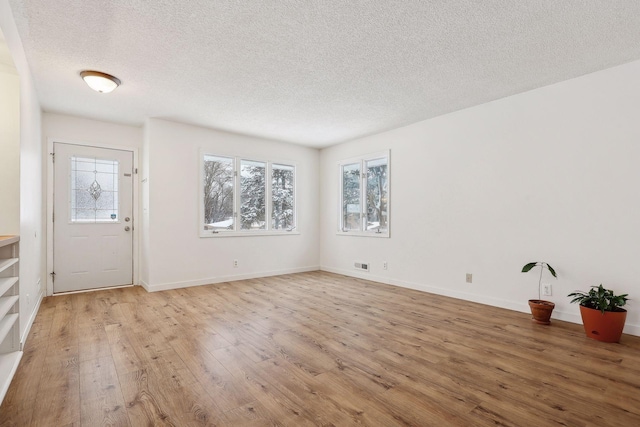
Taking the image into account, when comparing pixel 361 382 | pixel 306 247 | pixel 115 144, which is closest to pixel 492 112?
pixel 361 382

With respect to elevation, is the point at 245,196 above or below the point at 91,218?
above

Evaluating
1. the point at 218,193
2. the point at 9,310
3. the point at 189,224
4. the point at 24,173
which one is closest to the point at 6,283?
the point at 9,310

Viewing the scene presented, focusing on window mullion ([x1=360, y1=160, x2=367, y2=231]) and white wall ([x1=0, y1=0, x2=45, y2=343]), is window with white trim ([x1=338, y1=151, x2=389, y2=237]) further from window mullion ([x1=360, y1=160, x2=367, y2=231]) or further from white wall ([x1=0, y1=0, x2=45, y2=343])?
white wall ([x1=0, y1=0, x2=45, y2=343])

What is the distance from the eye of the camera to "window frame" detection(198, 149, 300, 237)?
17.2 feet

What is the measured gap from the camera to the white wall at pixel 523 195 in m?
3.06

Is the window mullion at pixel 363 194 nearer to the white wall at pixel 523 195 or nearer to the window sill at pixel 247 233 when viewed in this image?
the white wall at pixel 523 195

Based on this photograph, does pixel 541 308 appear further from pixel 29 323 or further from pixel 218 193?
pixel 29 323

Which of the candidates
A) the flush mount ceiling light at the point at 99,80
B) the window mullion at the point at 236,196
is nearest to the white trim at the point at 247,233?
the window mullion at the point at 236,196

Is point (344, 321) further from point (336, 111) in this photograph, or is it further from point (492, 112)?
point (492, 112)

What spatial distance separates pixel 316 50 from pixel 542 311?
135 inches

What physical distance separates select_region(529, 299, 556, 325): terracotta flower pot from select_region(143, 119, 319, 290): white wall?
4.09 metres

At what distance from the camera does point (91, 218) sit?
4.82m

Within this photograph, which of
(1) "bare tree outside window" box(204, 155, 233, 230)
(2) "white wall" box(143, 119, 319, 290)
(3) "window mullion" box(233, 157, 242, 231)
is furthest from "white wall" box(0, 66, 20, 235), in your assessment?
(3) "window mullion" box(233, 157, 242, 231)

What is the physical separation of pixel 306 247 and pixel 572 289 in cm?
436
